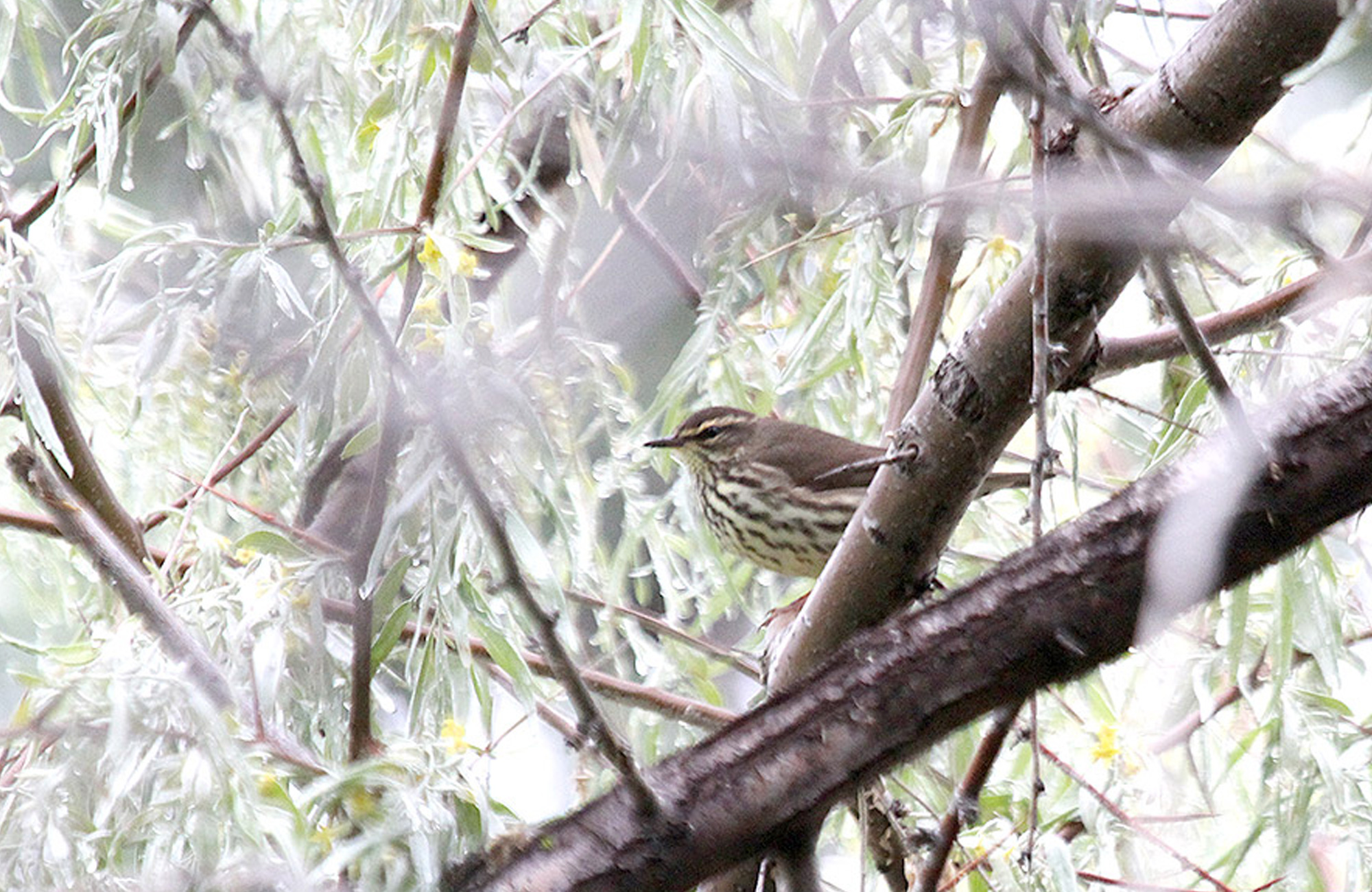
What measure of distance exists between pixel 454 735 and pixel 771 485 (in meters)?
1.41

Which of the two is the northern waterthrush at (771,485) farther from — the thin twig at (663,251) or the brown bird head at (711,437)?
the thin twig at (663,251)

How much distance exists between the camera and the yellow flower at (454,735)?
63.9 inches

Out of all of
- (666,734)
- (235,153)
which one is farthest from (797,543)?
(235,153)

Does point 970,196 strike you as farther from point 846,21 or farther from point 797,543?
point 797,543

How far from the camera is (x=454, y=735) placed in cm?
173

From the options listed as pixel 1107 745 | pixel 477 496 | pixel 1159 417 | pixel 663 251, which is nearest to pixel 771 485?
pixel 663 251

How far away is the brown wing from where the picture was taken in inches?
112

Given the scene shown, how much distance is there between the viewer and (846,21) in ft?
6.23

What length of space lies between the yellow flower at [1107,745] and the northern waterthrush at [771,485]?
0.82 meters

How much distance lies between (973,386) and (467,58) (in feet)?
2.24

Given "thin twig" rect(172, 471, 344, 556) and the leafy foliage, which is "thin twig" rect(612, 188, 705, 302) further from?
"thin twig" rect(172, 471, 344, 556)

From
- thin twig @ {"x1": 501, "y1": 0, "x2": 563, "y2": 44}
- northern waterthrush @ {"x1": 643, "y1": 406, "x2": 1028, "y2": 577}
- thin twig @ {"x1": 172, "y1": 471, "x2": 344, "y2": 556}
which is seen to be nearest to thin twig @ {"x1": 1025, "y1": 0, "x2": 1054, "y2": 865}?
thin twig @ {"x1": 501, "y1": 0, "x2": 563, "y2": 44}

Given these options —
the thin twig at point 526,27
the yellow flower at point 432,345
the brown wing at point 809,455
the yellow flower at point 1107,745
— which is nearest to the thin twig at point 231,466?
the yellow flower at point 432,345

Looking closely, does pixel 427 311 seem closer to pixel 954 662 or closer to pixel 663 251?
pixel 954 662
